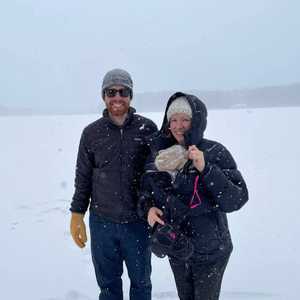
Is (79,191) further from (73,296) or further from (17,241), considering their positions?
(17,241)

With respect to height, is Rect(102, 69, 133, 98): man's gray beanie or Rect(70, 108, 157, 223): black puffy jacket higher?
Rect(102, 69, 133, 98): man's gray beanie

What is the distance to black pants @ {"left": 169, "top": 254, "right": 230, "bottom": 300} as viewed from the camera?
8.30 ft

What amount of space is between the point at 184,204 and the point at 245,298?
6.22ft

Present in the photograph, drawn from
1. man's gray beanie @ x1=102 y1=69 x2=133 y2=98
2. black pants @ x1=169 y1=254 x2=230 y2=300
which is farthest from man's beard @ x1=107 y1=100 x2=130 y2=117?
black pants @ x1=169 y1=254 x2=230 y2=300

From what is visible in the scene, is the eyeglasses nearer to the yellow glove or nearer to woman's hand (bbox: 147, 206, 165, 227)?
woman's hand (bbox: 147, 206, 165, 227)

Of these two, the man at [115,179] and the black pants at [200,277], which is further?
the man at [115,179]

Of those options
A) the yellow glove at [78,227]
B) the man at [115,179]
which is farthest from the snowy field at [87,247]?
the man at [115,179]

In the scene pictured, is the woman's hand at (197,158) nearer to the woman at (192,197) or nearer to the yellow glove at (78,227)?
the woman at (192,197)

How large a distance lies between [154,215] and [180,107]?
2.42 ft

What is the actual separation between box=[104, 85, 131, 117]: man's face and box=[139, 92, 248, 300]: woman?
0.46 metres

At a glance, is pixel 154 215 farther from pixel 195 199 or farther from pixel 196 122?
pixel 196 122

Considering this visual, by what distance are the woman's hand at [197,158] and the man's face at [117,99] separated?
0.82m

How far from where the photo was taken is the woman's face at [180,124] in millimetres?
2494

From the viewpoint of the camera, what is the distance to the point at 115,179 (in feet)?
9.73
